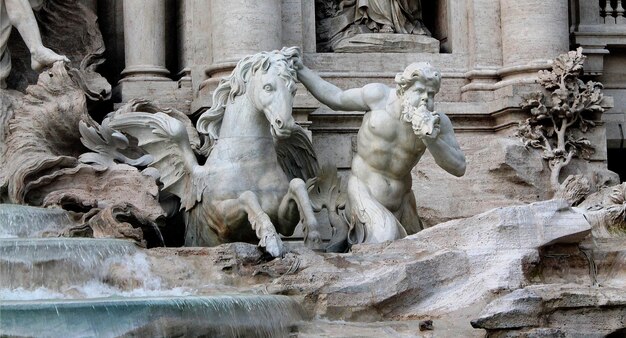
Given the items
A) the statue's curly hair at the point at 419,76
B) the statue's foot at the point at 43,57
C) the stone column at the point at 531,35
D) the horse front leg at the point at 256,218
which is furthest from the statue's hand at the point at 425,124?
the stone column at the point at 531,35

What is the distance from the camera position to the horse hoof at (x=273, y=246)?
1248 cm

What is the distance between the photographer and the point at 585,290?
37.7 ft

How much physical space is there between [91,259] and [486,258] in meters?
2.90

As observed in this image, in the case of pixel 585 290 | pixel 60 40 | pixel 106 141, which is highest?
pixel 60 40

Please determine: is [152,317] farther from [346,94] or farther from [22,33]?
[22,33]

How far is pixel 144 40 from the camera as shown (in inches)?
698

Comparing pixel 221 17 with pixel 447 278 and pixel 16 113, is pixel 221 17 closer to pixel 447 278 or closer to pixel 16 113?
pixel 16 113

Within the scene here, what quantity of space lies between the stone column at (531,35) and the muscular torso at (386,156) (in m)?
3.77

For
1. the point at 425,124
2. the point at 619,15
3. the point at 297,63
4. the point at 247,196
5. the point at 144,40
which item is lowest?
the point at 247,196

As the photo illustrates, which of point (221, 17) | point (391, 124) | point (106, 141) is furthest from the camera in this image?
point (221, 17)

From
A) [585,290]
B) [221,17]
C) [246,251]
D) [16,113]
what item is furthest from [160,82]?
[585,290]

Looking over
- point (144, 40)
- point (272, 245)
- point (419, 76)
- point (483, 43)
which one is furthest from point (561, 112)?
point (272, 245)

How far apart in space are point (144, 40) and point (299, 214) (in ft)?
14.1

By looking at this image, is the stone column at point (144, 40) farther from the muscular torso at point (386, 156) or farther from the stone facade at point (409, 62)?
the muscular torso at point (386, 156)
